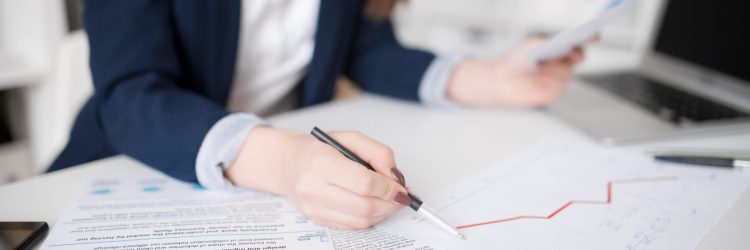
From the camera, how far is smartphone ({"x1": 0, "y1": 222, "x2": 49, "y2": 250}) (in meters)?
0.28

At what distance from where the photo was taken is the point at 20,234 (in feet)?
0.96

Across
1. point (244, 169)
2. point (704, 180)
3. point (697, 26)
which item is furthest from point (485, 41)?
point (244, 169)

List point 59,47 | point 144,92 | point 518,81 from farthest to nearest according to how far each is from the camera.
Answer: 1. point 59,47
2. point 518,81
3. point 144,92

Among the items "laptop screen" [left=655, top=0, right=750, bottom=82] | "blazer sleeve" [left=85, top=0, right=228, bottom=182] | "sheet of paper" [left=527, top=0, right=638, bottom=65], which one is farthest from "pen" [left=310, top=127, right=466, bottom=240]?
"laptop screen" [left=655, top=0, right=750, bottom=82]

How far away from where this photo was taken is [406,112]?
2.08ft

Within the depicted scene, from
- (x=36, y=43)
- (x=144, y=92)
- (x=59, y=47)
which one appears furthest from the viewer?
(x=36, y=43)

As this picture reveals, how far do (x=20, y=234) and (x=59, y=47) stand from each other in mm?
803

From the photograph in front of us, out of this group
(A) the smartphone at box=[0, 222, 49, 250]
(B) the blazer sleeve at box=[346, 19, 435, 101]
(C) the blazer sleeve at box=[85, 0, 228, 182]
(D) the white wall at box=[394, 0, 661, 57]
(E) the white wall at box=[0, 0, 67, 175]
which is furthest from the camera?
(D) the white wall at box=[394, 0, 661, 57]

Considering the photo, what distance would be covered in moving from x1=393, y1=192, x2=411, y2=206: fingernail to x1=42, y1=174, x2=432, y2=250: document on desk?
0.10 ft

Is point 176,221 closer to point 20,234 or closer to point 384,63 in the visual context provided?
point 20,234

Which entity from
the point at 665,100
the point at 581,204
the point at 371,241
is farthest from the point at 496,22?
the point at 371,241

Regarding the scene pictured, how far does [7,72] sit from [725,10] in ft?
5.31

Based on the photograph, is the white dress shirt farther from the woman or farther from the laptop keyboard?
the laptop keyboard

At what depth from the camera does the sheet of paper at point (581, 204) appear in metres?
0.32
